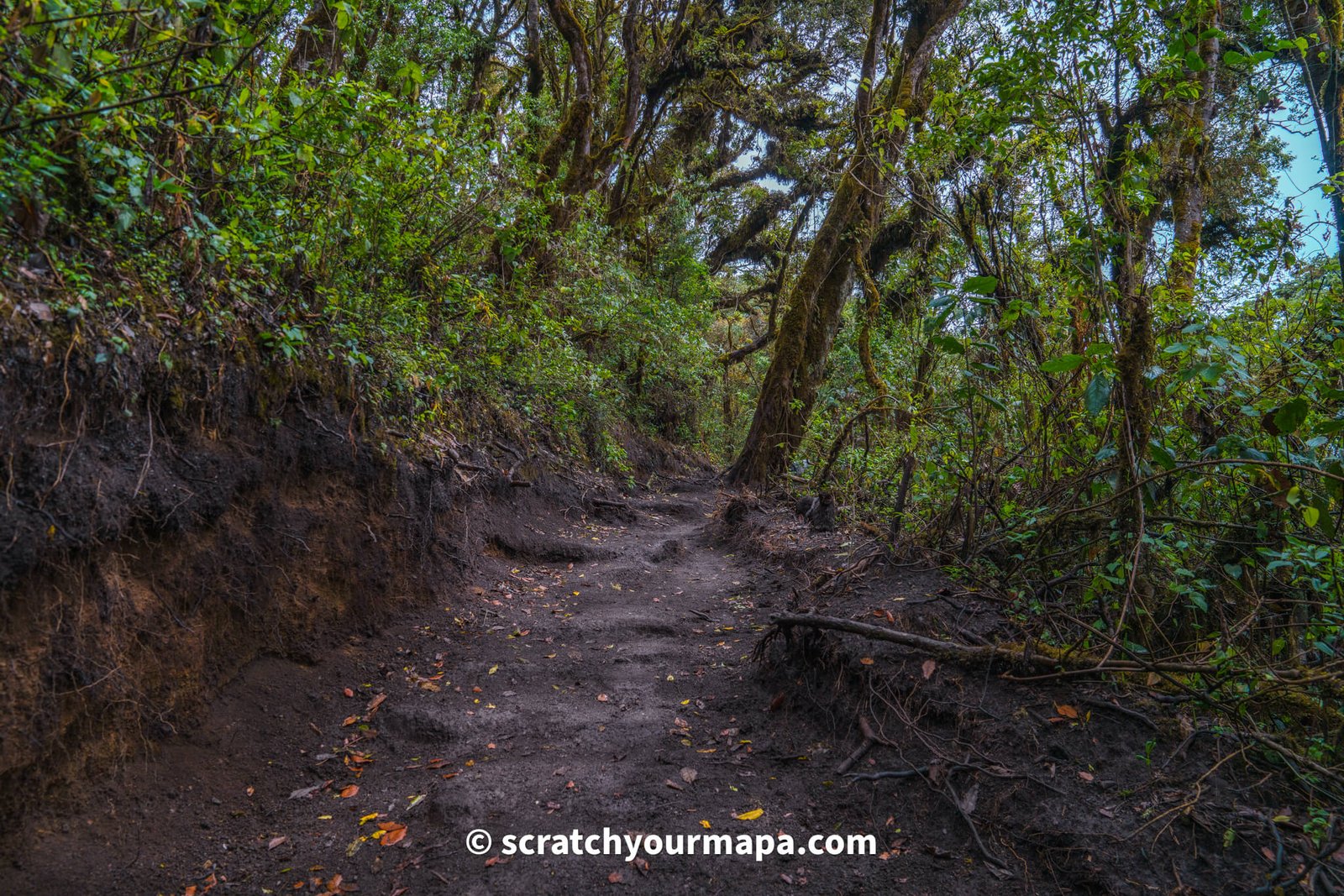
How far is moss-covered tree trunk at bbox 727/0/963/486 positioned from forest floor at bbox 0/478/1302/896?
5731 mm

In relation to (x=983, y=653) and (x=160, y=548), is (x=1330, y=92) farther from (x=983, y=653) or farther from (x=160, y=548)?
(x=160, y=548)

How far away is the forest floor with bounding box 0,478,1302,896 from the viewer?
2.59 m

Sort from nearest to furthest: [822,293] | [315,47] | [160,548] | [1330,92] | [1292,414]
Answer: [1292,414] → [160,548] → [1330,92] → [315,47] → [822,293]

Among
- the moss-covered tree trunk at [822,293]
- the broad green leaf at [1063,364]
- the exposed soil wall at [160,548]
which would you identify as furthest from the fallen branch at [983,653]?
the moss-covered tree trunk at [822,293]

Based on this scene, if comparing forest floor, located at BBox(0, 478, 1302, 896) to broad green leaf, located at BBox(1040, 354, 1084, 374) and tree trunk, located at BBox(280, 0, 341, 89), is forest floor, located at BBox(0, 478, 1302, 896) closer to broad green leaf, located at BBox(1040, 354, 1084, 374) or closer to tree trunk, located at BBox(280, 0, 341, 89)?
broad green leaf, located at BBox(1040, 354, 1084, 374)

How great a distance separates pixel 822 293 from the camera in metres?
10.6

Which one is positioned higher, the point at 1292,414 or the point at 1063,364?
the point at 1063,364

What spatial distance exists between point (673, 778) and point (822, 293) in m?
8.69

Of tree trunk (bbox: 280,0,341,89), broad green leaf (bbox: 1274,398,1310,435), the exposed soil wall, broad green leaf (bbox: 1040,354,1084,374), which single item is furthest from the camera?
tree trunk (bbox: 280,0,341,89)

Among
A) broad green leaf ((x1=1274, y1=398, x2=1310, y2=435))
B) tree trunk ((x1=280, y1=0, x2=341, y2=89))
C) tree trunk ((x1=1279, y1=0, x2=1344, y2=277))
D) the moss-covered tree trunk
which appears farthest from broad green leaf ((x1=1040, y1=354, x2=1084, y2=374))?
the moss-covered tree trunk

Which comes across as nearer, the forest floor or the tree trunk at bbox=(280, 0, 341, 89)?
the forest floor

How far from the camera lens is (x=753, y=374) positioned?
22000 millimetres

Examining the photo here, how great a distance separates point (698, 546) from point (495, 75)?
44.4ft

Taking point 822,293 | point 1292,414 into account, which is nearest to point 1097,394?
point 1292,414
